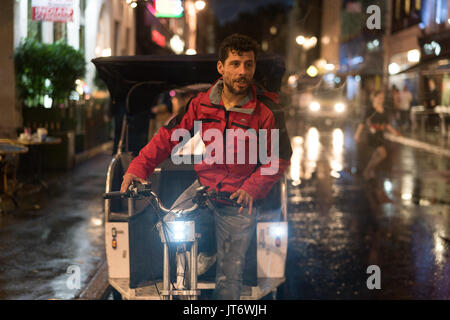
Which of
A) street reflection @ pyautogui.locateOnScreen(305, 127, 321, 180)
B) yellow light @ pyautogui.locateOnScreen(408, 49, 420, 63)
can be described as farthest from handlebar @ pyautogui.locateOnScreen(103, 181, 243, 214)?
yellow light @ pyautogui.locateOnScreen(408, 49, 420, 63)

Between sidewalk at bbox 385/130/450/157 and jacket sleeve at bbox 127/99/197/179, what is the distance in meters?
17.7

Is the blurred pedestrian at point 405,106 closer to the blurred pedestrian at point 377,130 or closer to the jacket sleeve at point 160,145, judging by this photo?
the blurred pedestrian at point 377,130

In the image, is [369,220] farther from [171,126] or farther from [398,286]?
[171,126]

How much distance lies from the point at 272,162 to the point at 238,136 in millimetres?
259

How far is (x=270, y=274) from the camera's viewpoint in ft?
17.2

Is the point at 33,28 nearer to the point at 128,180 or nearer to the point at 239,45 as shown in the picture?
the point at 128,180

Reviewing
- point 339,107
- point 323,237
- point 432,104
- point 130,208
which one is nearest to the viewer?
point 130,208

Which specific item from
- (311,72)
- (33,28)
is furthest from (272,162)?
(33,28)

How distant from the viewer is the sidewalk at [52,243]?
626 centimetres

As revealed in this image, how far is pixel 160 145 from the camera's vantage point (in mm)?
3926

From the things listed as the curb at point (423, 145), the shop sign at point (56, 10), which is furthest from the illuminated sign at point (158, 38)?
the shop sign at point (56, 10)

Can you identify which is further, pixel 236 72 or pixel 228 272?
pixel 228 272

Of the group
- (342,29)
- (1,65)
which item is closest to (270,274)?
(1,65)
